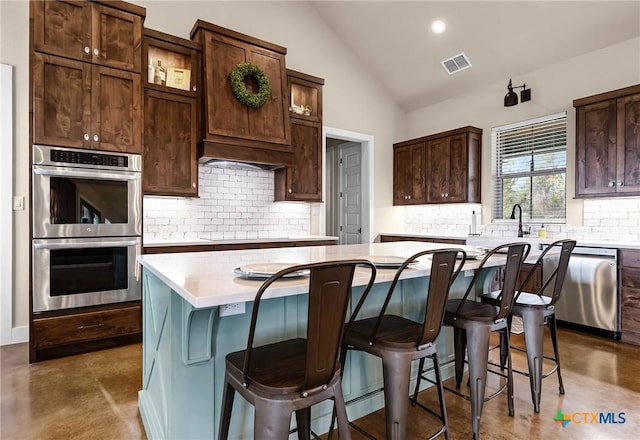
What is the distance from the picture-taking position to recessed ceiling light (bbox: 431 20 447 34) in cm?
450

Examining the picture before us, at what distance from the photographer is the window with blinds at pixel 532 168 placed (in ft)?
14.5

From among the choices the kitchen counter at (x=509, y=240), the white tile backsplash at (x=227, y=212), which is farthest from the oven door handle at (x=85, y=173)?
the kitchen counter at (x=509, y=240)

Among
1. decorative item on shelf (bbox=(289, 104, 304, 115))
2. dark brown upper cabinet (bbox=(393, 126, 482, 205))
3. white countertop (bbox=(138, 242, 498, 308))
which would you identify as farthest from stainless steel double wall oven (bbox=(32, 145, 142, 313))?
dark brown upper cabinet (bbox=(393, 126, 482, 205))

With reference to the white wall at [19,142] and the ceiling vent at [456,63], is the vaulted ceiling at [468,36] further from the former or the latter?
the white wall at [19,142]

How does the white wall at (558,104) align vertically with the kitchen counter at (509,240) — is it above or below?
above

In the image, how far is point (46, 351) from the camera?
9.35ft

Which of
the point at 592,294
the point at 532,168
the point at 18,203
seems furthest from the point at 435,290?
the point at 532,168

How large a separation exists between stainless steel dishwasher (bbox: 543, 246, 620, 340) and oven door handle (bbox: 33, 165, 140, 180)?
4.33 metres

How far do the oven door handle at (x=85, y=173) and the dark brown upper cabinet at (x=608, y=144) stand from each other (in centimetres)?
453

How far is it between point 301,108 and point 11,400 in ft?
13.0

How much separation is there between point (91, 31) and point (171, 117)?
929 millimetres

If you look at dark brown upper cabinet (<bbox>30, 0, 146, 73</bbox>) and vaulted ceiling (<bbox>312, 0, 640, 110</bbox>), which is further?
vaulted ceiling (<bbox>312, 0, 640, 110</bbox>)

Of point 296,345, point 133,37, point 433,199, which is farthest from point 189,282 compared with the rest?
point 433,199

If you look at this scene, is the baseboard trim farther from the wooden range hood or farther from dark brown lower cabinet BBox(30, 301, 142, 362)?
the wooden range hood
